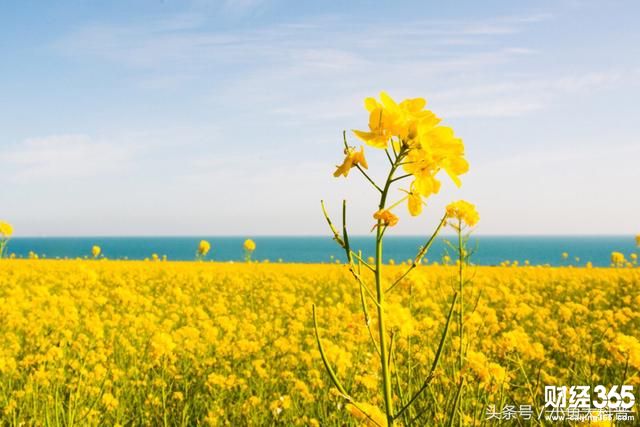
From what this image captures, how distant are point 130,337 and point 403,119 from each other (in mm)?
5868

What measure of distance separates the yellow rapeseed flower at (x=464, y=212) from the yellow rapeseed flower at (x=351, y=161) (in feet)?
6.01

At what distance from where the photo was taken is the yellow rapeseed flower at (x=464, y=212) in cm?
307

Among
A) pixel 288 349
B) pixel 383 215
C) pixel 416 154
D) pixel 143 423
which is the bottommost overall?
pixel 143 423

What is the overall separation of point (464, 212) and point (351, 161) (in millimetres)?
1970

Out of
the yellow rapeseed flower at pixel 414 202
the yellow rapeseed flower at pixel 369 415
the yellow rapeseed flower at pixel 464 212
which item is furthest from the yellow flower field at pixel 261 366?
the yellow rapeseed flower at pixel 414 202

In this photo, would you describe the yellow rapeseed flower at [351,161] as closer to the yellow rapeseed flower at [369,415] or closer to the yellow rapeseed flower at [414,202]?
the yellow rapeseed flower at [414,202]

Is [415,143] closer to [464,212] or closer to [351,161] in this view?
[351,161]

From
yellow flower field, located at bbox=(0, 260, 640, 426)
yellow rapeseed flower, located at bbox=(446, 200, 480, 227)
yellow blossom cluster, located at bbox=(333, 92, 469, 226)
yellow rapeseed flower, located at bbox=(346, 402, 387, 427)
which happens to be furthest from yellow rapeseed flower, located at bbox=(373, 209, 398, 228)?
yellow rapeseed flower, located at bbox=(446, 200, 480, 227)

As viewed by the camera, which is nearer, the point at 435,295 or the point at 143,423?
the point at 143,423

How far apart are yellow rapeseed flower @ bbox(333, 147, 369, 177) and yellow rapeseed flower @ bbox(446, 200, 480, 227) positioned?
1.83m

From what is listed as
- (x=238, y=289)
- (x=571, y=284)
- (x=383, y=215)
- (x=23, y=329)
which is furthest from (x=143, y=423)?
(x=571, y=284)

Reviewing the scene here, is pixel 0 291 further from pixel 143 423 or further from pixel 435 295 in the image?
pixel 435 295

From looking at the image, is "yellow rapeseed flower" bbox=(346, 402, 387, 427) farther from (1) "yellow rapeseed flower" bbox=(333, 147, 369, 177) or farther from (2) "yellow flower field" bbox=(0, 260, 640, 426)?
(1) "yellow rapeseed flower" bbox=(333, 147, 369, 177)

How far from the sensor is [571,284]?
11.3 metres
